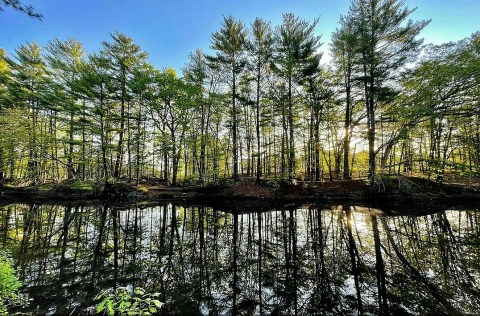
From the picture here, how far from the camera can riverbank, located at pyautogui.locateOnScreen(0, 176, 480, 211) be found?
54.7 feet

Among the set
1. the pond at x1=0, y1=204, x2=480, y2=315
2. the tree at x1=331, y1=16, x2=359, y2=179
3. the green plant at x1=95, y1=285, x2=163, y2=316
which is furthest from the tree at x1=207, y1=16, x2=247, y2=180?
the green plant at x1=95, y1=285, x2=163, y2=316

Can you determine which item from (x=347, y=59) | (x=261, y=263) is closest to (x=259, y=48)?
(x=347, y=59)

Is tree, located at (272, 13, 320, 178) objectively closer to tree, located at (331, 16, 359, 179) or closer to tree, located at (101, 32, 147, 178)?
tree, located at (331, 16, 359, 179)

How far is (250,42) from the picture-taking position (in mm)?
20453

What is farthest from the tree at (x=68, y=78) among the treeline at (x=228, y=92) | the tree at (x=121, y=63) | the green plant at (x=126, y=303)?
the green plant at (x=126, y=303)

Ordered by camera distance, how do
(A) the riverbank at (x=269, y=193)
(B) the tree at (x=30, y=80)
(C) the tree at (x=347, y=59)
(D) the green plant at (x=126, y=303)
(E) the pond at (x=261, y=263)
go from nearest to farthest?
1. (D) the green plant at (x=126, y=303)
2. (E) the pond at (x=261, y=263)
3. (A) the riverbank at (x=269, y=193)
4. (C) the tree at (x=347, y=59)
5. (B) the tree at (x=30, y=80)

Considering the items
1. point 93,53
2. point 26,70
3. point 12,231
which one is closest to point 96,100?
point 93,53

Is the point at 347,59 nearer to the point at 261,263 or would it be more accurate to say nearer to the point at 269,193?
the point at 269,193

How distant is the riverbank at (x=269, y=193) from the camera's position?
54.7 feet

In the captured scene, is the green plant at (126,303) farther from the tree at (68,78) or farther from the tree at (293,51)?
the tree at (68,78)

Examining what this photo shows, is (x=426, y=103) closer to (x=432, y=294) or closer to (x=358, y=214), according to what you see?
(x=432, y=294)

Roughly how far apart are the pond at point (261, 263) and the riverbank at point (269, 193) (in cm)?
517

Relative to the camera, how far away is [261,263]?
632 centimetres

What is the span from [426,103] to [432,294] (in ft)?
17.7
